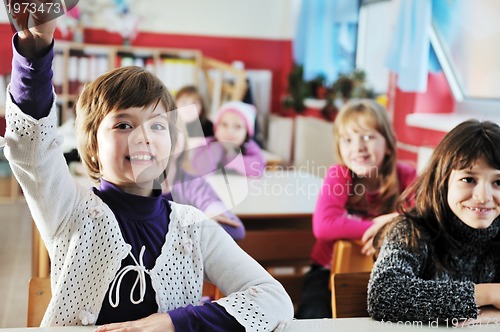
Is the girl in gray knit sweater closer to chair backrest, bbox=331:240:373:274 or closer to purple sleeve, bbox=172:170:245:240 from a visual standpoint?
chair backrest, bbox=331:240:373:274

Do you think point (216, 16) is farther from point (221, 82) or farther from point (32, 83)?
point (32, 83)

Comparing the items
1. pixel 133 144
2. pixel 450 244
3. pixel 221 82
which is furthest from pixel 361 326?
pixel 221 82

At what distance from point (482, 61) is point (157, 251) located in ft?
7.31

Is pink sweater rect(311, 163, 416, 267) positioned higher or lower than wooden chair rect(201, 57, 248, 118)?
lower

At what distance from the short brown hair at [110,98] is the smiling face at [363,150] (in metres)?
1.09

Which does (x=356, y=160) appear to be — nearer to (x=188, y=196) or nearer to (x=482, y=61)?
(x=188, y=196)

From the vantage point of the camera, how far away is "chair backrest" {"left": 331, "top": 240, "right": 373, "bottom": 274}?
6.05 feet

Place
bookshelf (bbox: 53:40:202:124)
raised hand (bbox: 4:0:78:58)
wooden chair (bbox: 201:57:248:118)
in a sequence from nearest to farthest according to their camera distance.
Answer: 1. raised hand (bbox: 4:0:78:58)
2. wooden chair (bbox: 201:57:248:118)
3. bookshelf (bbox: 53:40:202:124)

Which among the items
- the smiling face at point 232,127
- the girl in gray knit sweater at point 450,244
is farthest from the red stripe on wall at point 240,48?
the girl in gray knit sweater at point 450,244

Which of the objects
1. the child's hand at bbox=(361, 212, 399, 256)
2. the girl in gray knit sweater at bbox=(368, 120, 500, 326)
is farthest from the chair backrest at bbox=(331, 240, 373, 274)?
the girl in gray knit sweater at bbox=(368, 120, 500, 326)

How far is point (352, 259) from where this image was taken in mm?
1845

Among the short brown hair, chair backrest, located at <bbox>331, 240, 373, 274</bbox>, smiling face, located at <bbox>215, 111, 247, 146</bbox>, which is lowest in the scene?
chair backrest, located at <bbox>331, 240, 373, 274</bbox>

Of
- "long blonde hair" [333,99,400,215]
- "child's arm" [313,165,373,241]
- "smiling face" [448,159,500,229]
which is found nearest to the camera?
"smiling face" [448,159,500,229]

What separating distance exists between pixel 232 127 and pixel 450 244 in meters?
1.78
